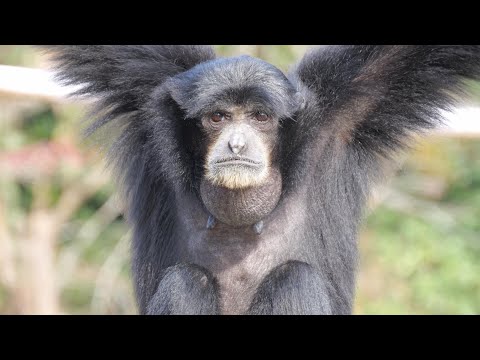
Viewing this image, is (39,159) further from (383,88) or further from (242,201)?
(383,88)

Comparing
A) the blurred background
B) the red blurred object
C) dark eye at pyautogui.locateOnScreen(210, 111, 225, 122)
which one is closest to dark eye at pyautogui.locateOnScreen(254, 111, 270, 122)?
dark eye at pyautogui.locateOnScreen(210, 111, 225, 122)

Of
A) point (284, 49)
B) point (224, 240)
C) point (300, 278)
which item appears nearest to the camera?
point (300, 278)

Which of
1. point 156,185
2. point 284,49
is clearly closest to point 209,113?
point 156,185

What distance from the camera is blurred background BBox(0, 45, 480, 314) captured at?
30.7 ft

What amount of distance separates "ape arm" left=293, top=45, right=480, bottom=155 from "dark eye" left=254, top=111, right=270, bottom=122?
217 millimetres

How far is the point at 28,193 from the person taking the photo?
34.7 ft

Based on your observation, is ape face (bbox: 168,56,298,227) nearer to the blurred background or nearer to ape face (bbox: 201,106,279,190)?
ape face (bbox: 201,106,279,190)

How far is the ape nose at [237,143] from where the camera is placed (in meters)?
3.82

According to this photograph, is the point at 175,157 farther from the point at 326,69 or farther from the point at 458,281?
the point at 458,281

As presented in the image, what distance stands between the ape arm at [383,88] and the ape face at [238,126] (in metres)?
0.24

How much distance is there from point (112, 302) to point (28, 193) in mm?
2086

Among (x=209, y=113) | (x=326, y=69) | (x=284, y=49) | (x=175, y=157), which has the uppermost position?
(x=284, y=49)

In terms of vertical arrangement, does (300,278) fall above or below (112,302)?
above

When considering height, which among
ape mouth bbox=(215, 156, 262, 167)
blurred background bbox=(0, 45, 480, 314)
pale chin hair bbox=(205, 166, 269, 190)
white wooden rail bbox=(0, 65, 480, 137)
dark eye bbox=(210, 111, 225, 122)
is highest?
white wooden rail bbox=(0, 65, 480, 137)
